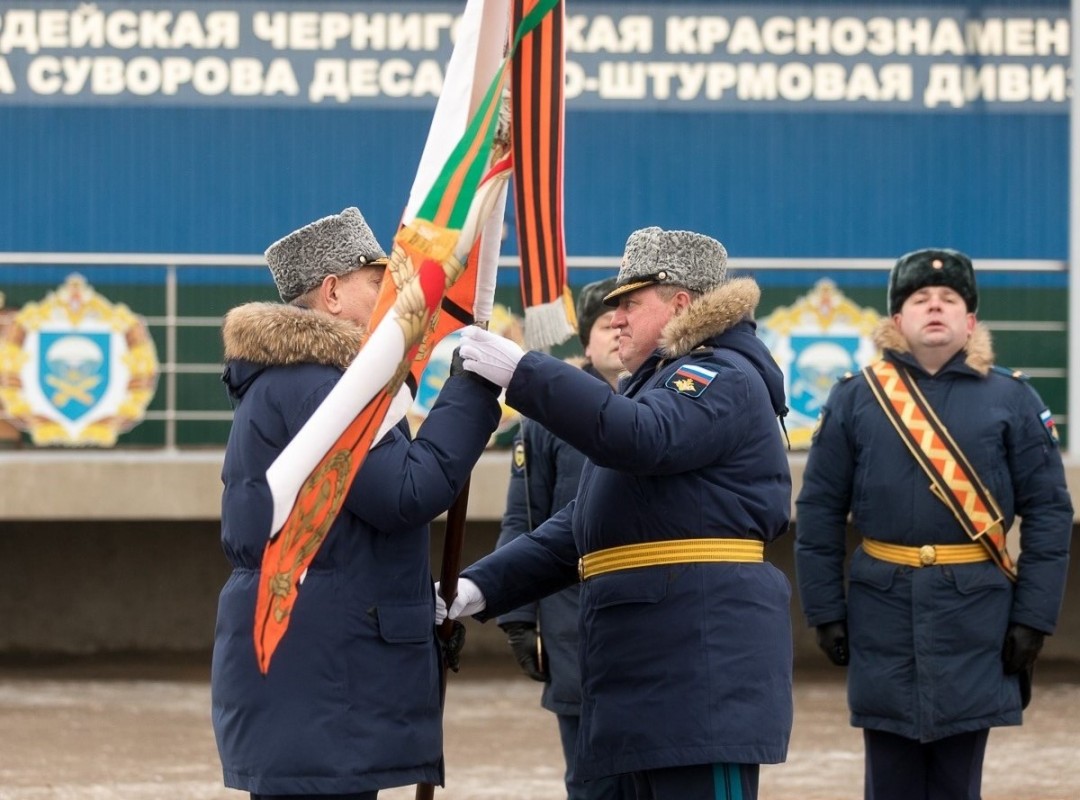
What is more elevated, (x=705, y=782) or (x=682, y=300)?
(x=682, y=300)

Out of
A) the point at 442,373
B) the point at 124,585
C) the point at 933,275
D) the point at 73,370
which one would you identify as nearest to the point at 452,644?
the point at 933,275

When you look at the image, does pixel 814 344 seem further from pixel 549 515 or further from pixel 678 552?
pixel 678 552

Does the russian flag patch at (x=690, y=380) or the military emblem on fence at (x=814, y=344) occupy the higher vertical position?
the military emblem on fence at (x=814, y=344)

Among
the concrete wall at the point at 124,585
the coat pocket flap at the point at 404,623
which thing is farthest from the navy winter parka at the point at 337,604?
the concrete wall at the point at 124,585

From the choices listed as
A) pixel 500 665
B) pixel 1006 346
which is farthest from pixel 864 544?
pixel 500 665

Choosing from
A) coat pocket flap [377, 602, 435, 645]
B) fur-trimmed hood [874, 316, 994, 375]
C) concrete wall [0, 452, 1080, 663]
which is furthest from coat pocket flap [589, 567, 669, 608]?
concrete wall [0, 452, 1080, 663]

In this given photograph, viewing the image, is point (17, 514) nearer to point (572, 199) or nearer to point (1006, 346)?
point (572, 199)

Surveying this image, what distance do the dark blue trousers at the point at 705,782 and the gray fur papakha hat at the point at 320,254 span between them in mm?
1243

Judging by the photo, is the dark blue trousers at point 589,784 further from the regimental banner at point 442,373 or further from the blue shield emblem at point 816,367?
the blue shield emblem at point 816,367

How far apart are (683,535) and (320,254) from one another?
96 centimetres

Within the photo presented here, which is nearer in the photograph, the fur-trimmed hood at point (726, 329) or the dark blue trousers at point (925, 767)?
the fur-trimmed hood at point (726, 329)

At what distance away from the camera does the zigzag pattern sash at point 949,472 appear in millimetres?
5270

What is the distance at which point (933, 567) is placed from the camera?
17.3 feet

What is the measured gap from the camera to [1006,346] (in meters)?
9.89
